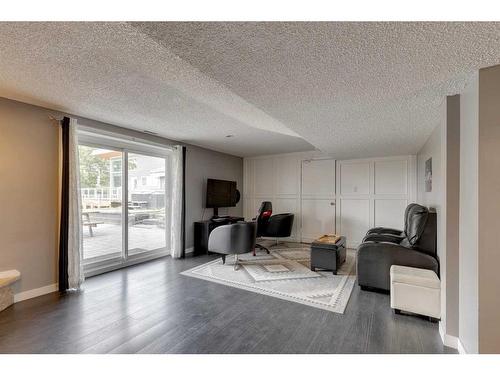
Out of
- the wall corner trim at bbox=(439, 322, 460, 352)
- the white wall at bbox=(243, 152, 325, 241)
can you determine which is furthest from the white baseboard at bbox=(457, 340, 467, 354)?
the white wall at bbox=(243, 152, 325, 241)

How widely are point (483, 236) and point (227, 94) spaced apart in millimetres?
2176

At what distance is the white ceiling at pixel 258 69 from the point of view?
47.2 inches

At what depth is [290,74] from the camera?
1608 mm

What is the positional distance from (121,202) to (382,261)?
3.95 metres

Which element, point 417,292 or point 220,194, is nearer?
point 417,292

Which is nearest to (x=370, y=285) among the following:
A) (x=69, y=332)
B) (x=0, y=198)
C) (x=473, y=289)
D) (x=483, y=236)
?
(x=473, y=289)

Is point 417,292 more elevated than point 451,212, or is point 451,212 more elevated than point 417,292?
point 451,212

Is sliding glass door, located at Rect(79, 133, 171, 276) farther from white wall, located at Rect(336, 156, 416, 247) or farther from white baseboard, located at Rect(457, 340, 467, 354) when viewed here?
white baseboard, located at Rect(457, 340, 467, 354)

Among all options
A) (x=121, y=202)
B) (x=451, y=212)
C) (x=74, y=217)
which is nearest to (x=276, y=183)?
(x=121, y=202)

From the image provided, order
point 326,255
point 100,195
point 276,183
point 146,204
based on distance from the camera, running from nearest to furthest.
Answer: point 326,255 → point 100,195 → point 146,204 → point 276,183

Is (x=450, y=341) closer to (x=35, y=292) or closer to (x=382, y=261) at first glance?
(x=382, y=261)

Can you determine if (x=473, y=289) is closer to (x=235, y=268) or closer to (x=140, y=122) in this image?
→ (x=235, y=268)

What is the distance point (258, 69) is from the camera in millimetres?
1541

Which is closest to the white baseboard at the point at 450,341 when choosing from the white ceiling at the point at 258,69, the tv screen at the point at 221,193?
the white ceiling at the point at 258,69
